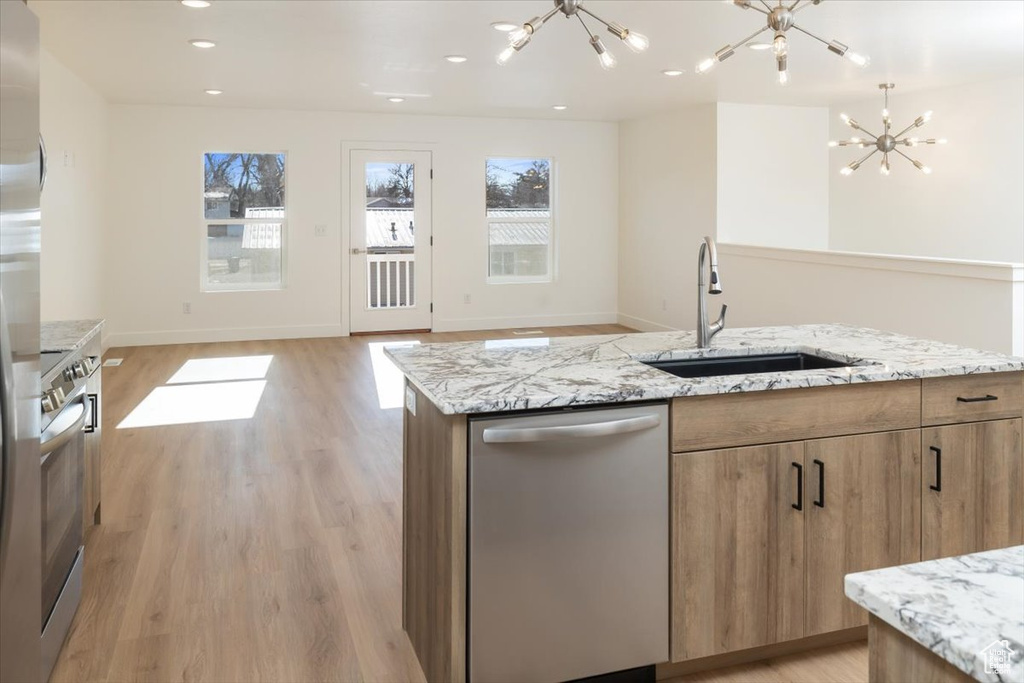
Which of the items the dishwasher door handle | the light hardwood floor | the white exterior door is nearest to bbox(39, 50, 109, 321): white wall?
the light hardwood floor

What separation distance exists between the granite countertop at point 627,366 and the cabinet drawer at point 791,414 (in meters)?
0.03

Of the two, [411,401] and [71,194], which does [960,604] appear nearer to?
[411,401]

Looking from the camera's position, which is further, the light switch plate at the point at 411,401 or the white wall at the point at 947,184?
the white wall at the point at 947,184

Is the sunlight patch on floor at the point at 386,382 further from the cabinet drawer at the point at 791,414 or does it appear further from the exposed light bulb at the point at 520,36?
the cabinet drawer at the point at 791,414

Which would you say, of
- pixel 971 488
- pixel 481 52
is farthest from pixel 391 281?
pixel 971 488

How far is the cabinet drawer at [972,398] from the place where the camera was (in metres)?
2.27

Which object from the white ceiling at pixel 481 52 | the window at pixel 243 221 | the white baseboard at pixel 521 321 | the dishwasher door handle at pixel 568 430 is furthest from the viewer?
the white baseboard at pixel 521 321

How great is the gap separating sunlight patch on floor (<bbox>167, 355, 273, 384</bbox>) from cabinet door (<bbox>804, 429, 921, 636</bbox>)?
5.17 m

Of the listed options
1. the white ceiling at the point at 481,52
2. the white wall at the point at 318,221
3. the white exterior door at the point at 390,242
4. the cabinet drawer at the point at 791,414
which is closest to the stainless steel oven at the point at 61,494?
the cabinet drawer at the point at 791,414

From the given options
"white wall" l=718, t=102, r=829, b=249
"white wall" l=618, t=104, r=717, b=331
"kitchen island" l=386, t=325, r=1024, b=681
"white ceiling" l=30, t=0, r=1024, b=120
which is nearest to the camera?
"kitchen island" l=386, t=325, r=1024, b=681

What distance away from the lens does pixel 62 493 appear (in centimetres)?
233

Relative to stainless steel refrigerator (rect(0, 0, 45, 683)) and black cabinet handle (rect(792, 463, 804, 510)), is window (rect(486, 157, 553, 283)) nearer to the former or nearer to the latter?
black cabinet handle (rect(792, 463, 804, 510))

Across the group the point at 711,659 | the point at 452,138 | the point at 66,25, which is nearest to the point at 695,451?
the point at 711,659

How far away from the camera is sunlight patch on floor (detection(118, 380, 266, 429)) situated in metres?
5.14
